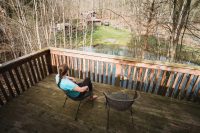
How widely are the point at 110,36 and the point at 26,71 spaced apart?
924 cm

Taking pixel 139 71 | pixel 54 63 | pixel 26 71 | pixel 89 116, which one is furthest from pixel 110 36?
pixel 89 116

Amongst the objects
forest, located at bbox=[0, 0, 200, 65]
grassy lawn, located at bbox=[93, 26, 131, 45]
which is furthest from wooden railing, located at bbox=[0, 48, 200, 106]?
grassy lawn, located at bbox=[93, 26, 131, 45]

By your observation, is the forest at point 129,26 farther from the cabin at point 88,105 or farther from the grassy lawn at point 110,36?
the cabin at point 88,105

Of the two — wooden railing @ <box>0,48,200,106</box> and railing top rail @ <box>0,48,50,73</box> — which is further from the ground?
railing top rail @ <box>0,48,50,73</box>

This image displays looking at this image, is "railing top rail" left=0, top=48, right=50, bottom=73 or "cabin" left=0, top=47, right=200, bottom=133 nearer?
"cabin" left=0, top=47, right=200, bottom=133

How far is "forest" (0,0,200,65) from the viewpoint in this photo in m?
4.11

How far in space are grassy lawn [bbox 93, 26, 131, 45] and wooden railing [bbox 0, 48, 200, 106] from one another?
22.2 ft

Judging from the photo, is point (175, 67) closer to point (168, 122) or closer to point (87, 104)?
point (168, 122)

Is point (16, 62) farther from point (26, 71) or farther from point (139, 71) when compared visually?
point (139, 71)

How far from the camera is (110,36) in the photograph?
37.7 ft

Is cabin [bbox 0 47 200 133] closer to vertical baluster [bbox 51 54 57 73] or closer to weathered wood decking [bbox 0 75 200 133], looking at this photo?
weathered wood decking [bbox 0 75 200 133]

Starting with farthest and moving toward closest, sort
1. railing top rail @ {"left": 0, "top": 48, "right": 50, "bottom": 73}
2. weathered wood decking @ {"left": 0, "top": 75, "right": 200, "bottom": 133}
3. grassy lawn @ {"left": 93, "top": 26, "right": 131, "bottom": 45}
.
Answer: grassy lawn @ {"left": 93, "top": 26, "right": 131, "bottom": 45} → railing top rail @ {"left": 0, "top": 48, "right": 50, "bottom": 73} → weathered wood decking @ {"left": 0, "top": 75, "right": 200, "bottom": 133}

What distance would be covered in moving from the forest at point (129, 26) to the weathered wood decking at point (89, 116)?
6.51ft

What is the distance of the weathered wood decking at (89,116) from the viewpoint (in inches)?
84.8
